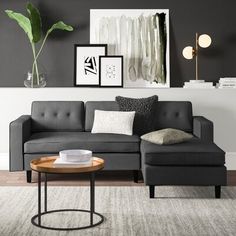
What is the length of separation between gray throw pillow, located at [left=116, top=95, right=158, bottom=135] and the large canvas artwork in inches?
31.2

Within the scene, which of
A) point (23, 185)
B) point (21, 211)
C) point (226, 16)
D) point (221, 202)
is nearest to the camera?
point (21, 211)

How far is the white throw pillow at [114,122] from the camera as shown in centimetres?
602

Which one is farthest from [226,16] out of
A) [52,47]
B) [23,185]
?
[23,185]

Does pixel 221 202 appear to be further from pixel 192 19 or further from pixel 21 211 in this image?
pixel 192 19

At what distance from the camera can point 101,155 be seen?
5715mm

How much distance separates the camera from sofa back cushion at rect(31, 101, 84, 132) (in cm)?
633

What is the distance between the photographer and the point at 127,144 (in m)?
5.71

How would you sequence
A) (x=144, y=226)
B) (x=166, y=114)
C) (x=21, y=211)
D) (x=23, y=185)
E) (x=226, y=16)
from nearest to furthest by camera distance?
(x=144, y=226), (x=21, y=211), (x=23, y=185), (x=166, y=114), (x=226, y=16)

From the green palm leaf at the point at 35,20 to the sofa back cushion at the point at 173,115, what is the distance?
1688mm

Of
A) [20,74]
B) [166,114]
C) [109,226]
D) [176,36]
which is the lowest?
[109,226]

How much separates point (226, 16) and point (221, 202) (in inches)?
117

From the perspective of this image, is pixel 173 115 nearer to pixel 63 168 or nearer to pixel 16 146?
pixel 16 146

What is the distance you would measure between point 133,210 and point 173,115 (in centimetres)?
200

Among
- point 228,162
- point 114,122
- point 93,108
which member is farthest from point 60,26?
point 228,162
